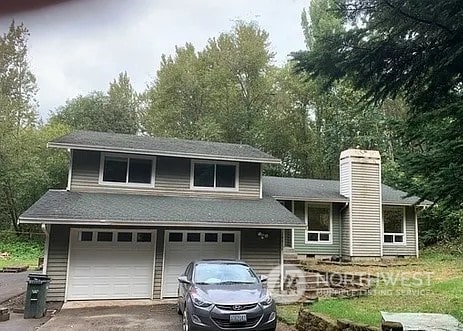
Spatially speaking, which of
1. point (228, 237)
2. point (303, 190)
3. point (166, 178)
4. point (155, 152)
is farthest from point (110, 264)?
point (303, 190)

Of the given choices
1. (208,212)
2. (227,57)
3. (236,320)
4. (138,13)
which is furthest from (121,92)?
(138,13)

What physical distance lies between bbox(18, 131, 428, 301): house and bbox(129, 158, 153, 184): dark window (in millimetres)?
31

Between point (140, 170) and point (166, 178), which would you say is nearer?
point (140, 170)

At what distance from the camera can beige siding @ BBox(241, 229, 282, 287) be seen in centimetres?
1236

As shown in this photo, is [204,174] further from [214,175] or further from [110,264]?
[110,264]

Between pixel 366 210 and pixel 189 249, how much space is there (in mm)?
8840

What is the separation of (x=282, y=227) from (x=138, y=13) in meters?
10.7

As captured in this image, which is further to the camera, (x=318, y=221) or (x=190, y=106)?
(x=190, y=106)

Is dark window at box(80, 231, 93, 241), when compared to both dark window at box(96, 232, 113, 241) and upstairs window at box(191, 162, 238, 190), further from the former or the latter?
upstairs window at box(191, 162, 238, 190)

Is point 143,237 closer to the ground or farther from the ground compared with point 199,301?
farther from the ground

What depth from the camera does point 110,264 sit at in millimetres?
11320

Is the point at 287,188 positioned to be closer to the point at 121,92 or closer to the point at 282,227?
the point at 282,227

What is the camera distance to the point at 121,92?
31312mm

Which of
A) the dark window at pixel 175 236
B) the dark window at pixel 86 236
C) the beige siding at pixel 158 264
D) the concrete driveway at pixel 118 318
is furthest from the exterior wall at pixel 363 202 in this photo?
the dark window at pixel 86 236
